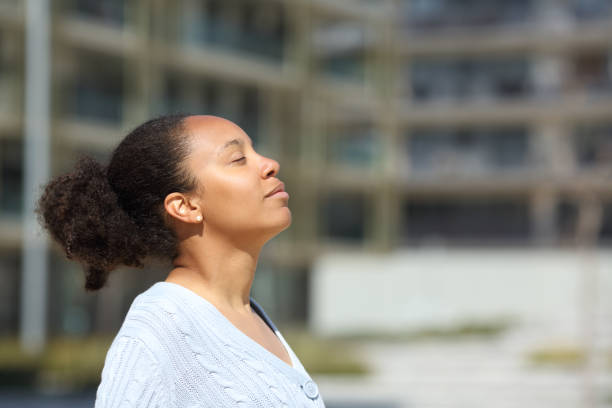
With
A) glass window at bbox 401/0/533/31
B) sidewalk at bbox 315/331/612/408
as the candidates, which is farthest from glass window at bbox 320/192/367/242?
sidewalk at bbox 315/331/612/408

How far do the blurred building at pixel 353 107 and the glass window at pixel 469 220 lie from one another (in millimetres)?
66

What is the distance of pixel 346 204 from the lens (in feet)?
112

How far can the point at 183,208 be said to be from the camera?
197 cm

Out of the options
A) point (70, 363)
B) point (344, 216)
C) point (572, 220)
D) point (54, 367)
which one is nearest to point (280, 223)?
point (54, 367)

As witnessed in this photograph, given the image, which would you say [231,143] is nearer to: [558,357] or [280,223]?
[280,223]

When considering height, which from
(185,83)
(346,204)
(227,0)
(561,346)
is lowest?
(561,346)

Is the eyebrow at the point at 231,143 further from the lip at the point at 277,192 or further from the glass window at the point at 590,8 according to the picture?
the glass window at the point at 590,8

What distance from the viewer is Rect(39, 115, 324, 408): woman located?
6.05 ft

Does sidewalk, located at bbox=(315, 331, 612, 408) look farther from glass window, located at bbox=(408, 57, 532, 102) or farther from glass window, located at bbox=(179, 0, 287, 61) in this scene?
glass window, located at bbox=(408, 57, 532, 102)

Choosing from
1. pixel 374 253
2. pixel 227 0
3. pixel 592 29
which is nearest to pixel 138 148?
pixel 227 0

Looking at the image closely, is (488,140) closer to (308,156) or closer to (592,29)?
(592,29)

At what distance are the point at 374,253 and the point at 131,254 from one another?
Answer: 105 feet

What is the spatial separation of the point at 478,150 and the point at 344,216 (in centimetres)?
868

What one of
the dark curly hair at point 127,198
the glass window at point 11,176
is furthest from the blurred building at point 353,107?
the dark curly hair at point 127,198
